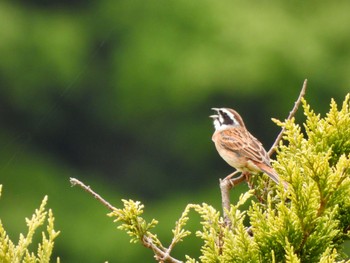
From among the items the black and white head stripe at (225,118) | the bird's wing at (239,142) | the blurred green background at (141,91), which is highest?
the blurred green background at (141,91)

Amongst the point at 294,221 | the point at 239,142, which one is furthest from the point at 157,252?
the point at 239,142

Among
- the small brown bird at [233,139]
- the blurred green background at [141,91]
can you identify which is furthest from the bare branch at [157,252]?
the blurred green background at [141,91]

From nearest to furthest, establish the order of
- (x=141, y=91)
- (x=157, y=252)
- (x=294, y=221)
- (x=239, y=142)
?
(x=294, y=221) < (x=157, y=252) < (x=239, y=142) < (x=141, y=91)

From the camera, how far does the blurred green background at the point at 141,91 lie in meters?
20.5

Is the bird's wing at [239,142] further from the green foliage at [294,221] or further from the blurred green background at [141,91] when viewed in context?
the blurred green background at [141,91]

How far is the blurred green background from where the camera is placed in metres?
20.5

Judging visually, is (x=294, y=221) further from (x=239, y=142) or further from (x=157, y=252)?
(x=239, y=142)

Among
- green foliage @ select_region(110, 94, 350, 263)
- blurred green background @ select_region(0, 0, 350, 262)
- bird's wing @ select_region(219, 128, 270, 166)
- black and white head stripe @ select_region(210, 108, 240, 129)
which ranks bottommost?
green foliage @ select_region(110, 94, 350, 263)

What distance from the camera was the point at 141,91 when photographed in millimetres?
21609

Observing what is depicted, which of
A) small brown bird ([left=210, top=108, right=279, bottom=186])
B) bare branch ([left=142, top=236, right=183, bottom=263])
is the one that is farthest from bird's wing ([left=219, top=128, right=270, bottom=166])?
bare branch ([left=142, top=236, right=183, bottom=263])

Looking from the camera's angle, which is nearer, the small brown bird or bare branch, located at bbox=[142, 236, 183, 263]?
bare branch, located at bbox=[142, 236, 183, 263]

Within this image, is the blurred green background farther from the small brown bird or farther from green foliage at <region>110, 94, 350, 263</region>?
green foliage at <region>110, 94, 350, 263</region>

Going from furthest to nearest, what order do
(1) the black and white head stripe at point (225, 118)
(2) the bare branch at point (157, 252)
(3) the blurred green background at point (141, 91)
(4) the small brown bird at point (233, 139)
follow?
1. (3) the blurred green background at point (141, 91)
2. (1) the black and white head stripe at point (225, 118)
3. (4) the small brown bird at point (233, 139)
4. (2) the bare branch at point (157, 252)

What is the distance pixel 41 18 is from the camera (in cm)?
2312
